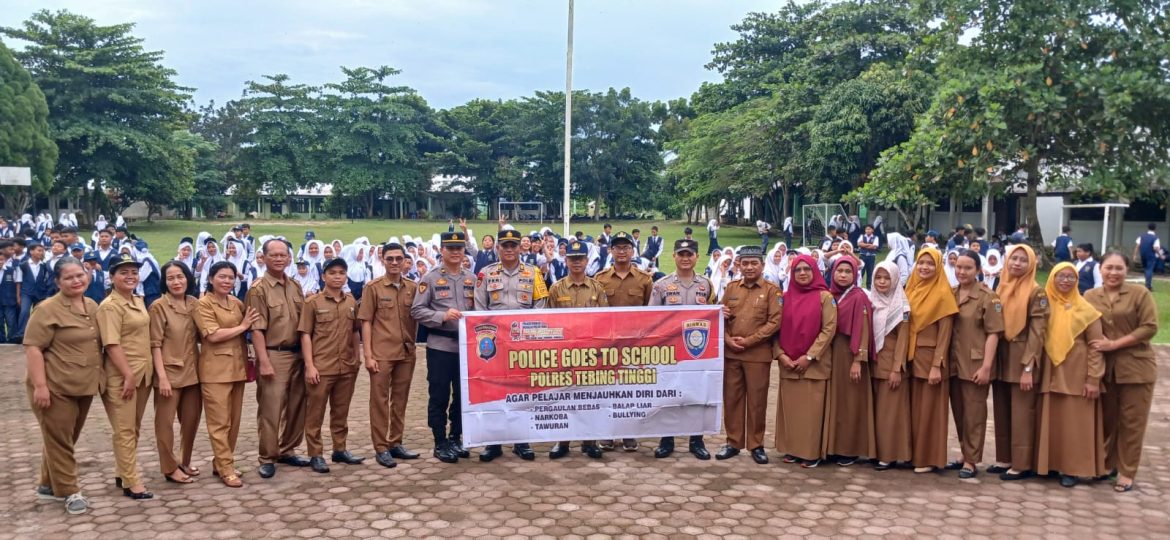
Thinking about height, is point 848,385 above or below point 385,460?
above

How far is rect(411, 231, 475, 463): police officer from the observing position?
5676 millimetres

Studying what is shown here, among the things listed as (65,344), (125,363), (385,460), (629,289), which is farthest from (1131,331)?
(65,344)

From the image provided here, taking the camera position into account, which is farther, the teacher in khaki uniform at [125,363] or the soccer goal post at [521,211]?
the soccer goal post at [521,211]

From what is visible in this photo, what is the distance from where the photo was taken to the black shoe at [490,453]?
19.1ft

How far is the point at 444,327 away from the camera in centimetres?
565

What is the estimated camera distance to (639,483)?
17.5 feet

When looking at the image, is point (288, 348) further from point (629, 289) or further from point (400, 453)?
point (629, 289)

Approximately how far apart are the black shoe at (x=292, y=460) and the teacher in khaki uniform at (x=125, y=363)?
91 cm

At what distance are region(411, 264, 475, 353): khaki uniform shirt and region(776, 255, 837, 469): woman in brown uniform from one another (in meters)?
2.26

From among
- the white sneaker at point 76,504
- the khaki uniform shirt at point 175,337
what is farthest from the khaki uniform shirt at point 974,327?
the white sneaker at point 76,504

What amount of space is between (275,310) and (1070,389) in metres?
5.20

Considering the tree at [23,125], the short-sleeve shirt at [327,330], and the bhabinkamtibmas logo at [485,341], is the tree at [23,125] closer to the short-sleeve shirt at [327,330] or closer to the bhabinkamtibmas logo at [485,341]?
the short-sleeve shirt at [327,330]

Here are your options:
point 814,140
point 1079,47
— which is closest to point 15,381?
point 1079,47

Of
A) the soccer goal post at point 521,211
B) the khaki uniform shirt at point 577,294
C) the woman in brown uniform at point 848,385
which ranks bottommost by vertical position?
the woman in brown uniform at point 848,385
